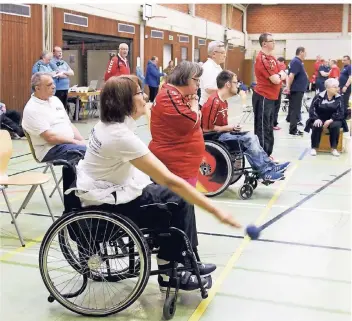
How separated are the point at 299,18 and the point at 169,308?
72.7 ft

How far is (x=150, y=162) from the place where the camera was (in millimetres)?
2100

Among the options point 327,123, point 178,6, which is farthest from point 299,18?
point 327,123

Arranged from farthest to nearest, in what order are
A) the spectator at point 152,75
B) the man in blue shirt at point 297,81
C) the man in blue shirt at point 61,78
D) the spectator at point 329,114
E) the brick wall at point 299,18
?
1. the brick wall at point 299,18
2. the spectator at point 152,75
3. the man in blue shirt at point 61,78
4. the man in blue shirt at point 297,81
5. the spectator at point 329,114

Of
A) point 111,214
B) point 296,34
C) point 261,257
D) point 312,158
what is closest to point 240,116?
point 312,158

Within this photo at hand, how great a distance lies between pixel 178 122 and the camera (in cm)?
274

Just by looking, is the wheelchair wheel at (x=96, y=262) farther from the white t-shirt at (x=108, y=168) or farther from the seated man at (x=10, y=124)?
the seated man at (x=10, y=124)

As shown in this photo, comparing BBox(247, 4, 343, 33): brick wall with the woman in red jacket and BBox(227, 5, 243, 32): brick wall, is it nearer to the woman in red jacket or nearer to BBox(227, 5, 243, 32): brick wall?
BBox(227, 5, 243, 32): brick wall

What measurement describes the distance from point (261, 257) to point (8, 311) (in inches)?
57.0

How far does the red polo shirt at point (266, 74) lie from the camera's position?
5289 millimetres

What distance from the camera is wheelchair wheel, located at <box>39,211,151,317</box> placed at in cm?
222

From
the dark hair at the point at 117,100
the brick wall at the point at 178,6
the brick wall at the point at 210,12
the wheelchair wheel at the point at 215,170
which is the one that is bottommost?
the wheelchair wheel at the point at 215,170

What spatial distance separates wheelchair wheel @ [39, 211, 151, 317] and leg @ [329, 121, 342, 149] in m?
4.27

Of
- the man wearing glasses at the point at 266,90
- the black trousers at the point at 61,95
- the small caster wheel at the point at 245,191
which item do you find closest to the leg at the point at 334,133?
the man wearing glasses at the point at 266,90

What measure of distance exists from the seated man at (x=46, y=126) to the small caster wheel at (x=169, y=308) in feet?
5.46
